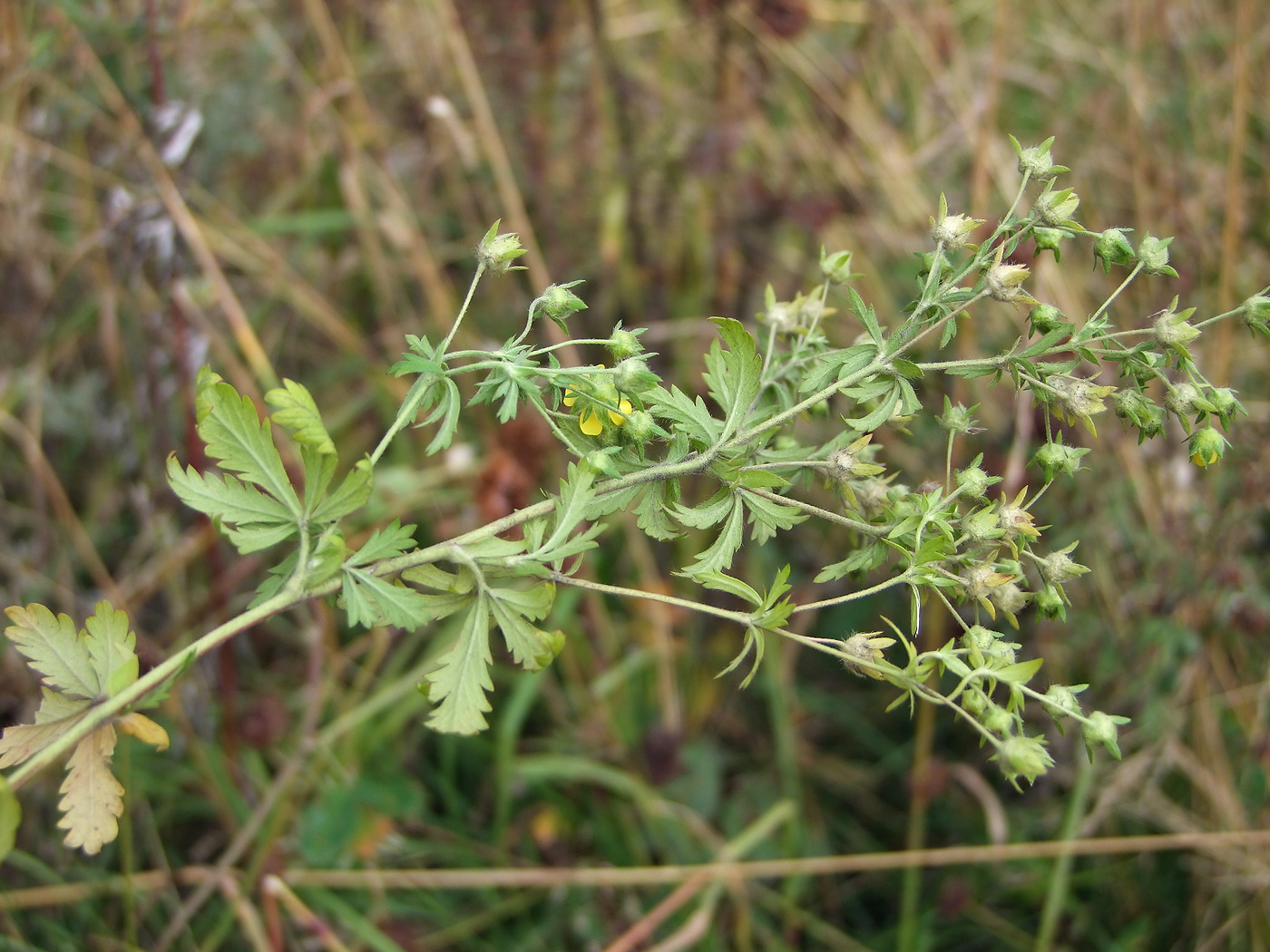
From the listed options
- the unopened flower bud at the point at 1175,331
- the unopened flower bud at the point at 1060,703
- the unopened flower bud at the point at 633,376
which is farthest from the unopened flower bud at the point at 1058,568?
the unopened flower bud at the point at 633,376

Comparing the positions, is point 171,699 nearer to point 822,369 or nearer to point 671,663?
point 671,663

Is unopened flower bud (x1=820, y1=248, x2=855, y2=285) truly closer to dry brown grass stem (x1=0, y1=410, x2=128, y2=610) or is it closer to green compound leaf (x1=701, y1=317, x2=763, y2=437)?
green compound leaf (x1=701, y1=317, x2=763, y2=437)

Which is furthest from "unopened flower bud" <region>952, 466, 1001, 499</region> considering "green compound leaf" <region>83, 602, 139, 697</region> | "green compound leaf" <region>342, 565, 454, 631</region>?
"green compound leaf" <region>83, 602, 139, 697</region>

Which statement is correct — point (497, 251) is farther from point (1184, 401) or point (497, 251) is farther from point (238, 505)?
point (1184, 401)

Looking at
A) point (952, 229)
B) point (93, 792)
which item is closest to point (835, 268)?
point (952, 229)

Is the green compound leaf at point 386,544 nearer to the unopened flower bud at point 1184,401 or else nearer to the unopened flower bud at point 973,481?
the unopened flower bud at point 973,481

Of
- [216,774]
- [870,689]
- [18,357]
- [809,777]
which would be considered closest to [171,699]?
[216,774]

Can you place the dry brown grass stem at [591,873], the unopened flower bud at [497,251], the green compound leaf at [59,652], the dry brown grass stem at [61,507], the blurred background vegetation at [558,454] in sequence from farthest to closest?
the dry brown grass stem at [61,507] < the blurred background vegetation at [558,454] < the dry brown grass stem at [591,873] < the unopened flower bud at [497,251] < the green compound leaf at [59,652]
